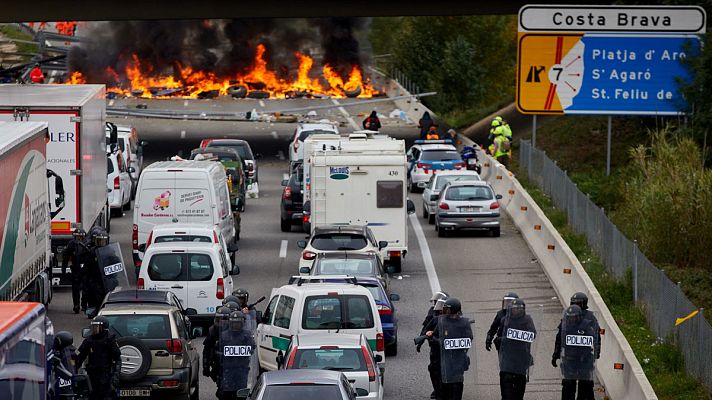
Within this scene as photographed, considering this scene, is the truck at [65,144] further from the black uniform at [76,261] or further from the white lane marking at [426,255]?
the white lane marking at [426,255]

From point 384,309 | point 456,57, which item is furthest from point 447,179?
point 456,57

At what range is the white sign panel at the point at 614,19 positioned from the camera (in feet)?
110

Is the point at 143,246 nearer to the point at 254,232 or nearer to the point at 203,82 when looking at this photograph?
the point at 254,232

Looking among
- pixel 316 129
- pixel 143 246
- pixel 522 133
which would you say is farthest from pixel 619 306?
pixel 522 133

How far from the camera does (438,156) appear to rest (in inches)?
1880

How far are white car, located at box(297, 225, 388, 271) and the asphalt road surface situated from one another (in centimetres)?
124

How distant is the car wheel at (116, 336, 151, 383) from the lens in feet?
64.0

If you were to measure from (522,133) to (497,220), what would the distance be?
21.0 m

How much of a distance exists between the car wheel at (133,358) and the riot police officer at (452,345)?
3.63 m

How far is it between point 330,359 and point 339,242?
10994 millimetres

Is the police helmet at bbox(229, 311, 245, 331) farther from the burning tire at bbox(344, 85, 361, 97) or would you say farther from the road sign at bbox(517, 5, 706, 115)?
the burning tire at bbox(344, 85, 361, 97)

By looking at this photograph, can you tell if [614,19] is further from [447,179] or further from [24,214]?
[24,214]

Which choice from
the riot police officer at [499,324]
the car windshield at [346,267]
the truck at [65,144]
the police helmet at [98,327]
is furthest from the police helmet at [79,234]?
the riot police officer at [499,324]

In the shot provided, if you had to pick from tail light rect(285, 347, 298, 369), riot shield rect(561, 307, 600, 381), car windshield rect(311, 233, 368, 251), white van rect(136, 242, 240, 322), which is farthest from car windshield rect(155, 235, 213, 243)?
riot shield rect(561, 307, 600, 381)
